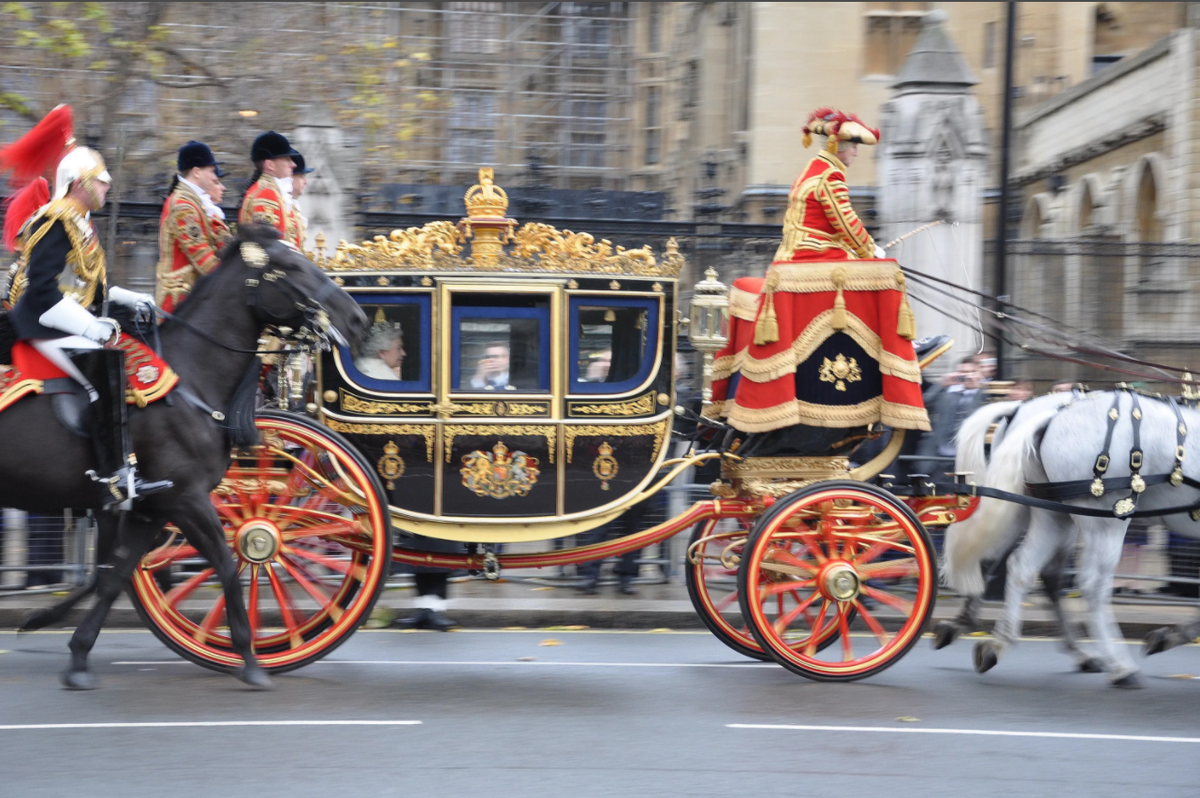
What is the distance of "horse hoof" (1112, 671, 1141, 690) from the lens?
277 inches

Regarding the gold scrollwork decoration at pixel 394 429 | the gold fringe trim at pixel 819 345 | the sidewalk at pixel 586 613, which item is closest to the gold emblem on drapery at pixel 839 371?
the gold fringe trim at pixel 819 345

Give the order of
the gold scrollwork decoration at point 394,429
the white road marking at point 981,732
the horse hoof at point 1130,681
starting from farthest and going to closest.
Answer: the horse hoof at point 1130,681, the gold scrollwork decoration at point 394,429, the white road marking at point 981,732

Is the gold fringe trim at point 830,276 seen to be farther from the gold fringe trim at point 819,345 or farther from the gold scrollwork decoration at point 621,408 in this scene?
the gold scrollwork decoration at point 621,408

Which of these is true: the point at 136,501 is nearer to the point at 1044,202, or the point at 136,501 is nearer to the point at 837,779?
the point at 837,779

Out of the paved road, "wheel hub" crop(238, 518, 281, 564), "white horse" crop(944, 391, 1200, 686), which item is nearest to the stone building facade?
"white horse" crop(944, 391, 1200, 686)

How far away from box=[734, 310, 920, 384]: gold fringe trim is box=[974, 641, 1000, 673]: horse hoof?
4.77ft

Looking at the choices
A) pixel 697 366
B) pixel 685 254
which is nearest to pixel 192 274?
pixel 697 366

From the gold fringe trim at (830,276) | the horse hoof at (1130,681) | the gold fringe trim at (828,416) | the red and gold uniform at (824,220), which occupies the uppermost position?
the red and gold uniform at (824,220)

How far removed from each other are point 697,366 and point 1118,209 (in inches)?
651

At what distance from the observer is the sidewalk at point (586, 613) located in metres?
8.65

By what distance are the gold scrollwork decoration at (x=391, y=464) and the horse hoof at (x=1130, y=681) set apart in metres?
3.88

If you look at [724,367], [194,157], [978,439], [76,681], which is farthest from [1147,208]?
[76,681]

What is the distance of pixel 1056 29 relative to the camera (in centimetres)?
2852

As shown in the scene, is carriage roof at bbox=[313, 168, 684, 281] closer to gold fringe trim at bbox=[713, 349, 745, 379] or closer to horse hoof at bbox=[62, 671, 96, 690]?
gold fringe trim at bbox=[713, 349, 745, 379]
